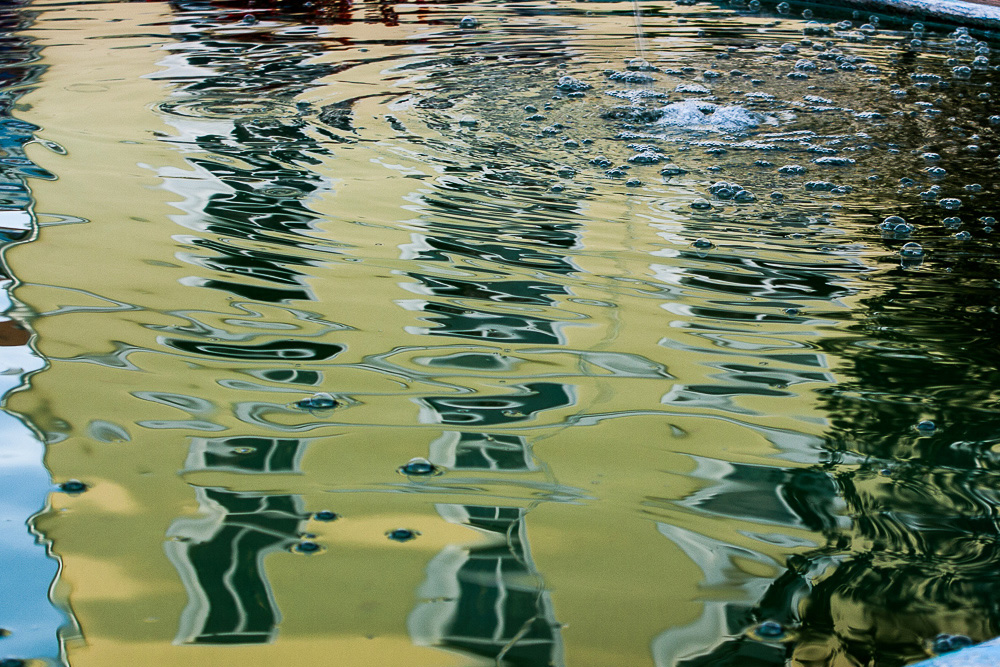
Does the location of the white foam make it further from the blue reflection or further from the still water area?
the blue reflection

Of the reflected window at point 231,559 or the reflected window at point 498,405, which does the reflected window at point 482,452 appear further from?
the reflected window at point 231,559

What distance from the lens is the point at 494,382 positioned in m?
1.56

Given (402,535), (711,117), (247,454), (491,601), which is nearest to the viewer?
(491,601)

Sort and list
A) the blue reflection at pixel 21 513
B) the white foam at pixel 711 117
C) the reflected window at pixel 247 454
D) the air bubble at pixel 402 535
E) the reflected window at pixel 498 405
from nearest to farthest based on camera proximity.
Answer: the blue reflection at pixel 21 513
the air bubble at pixel 402 535
the reflected window at pixel 247 454
the reflected window at pixel 498 405
the white foam at pixel 711 117

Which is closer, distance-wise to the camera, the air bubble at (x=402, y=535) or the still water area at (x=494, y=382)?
the still water area at (x=494, y=382)

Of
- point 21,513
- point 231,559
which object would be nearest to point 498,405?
point 231,559

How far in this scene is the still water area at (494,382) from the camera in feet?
3.51

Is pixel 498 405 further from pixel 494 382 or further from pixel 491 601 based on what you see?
pixel 491 601

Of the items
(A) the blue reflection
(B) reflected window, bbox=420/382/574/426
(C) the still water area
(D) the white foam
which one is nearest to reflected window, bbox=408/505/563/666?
(C) the still water area

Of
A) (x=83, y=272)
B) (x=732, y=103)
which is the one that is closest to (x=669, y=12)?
(x=732, y=103)

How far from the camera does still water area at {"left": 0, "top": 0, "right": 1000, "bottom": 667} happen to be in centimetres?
107

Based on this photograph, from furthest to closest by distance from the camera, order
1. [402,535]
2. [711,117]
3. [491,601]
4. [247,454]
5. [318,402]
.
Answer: [711,117] → [318,402] → [247,454] → [402,535] → [491,601]

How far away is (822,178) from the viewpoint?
2.63 m

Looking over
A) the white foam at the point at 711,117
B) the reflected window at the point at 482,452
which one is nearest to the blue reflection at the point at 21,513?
the reflected window at the point at 482,452
